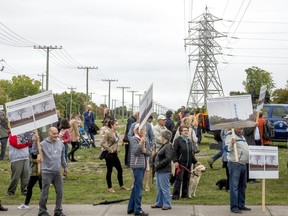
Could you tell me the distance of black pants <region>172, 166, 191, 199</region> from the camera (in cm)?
1325

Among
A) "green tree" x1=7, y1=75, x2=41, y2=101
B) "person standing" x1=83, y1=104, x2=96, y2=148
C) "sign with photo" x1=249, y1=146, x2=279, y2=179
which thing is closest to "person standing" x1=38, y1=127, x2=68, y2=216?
"sign with photo" x1=249, y1=146, x2=279, y2=179

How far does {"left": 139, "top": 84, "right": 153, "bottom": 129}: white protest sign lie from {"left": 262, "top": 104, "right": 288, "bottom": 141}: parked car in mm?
16233

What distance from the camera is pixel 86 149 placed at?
26.9 meters

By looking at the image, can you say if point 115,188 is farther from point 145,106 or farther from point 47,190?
point 145,106

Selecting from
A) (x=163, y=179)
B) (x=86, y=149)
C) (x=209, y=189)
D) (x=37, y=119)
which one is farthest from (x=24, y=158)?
(x=86, y=149)

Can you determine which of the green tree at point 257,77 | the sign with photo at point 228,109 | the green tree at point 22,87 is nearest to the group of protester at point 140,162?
the sign with photo at point 228,109

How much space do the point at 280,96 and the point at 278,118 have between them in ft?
128

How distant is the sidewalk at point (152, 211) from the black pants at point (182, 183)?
1.01 m

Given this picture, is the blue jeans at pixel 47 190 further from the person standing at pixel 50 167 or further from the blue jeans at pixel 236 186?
the blue jeans at pixel 236 186

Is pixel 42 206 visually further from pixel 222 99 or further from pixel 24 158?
pixel 222 99

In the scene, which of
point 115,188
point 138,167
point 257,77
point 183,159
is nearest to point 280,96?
point 257,77

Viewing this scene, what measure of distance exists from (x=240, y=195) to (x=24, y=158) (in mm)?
5097

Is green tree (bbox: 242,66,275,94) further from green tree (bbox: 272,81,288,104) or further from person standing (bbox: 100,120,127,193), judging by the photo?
person standing (bbox: 100,120,127,193)

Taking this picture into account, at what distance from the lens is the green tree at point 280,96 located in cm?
6320
